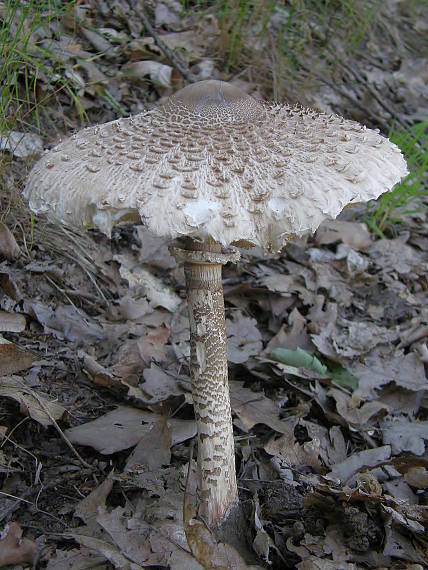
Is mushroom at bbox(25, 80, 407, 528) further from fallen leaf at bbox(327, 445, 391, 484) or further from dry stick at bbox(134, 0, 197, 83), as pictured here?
dry stick at bbox(134, 0, 197, 83)

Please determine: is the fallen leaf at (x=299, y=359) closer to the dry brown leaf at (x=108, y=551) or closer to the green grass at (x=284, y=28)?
the dry brown leaf at (x=108, y=551)

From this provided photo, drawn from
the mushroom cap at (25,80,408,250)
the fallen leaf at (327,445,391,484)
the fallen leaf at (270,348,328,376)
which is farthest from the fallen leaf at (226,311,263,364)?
the mushroom cap at (25,80,408,250)

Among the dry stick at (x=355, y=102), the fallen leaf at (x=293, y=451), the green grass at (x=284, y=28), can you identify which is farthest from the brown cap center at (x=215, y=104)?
the dry stick at (x=355, y=102)

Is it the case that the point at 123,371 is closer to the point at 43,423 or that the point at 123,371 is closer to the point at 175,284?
the point at 43,423

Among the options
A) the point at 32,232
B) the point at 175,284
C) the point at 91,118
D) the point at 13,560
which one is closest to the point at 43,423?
the point at 13,560

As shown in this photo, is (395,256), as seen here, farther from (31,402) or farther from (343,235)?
(31,402)

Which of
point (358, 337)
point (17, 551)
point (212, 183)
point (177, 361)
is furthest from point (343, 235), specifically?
point (17, 551)
